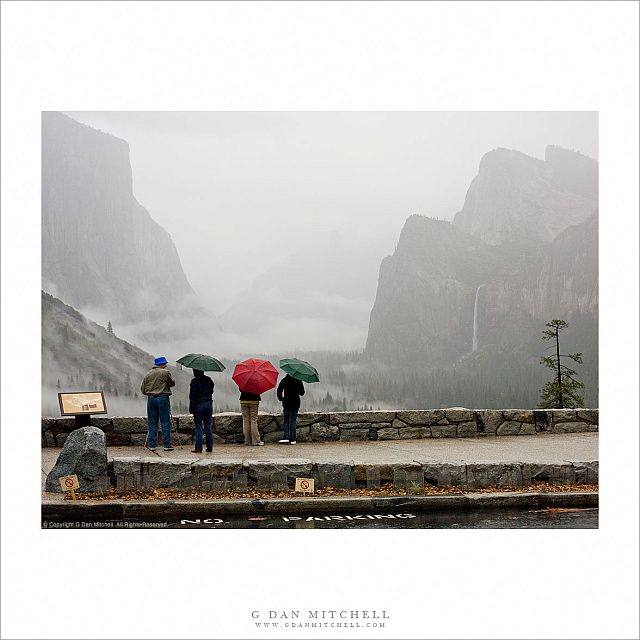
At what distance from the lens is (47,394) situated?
18.7 meters

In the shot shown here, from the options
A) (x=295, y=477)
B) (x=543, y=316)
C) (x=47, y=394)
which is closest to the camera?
(x=295, y=477)

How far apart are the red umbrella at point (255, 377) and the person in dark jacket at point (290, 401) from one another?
23cm

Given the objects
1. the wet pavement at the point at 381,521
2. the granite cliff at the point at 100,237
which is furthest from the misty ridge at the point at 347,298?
the wet pavement at the point at 381,521

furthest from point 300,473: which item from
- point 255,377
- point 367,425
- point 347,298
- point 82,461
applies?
point 347,298

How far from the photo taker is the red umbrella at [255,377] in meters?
11.9

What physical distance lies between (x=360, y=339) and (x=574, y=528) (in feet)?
47.3

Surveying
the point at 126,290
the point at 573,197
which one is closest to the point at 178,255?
the point at 126,290

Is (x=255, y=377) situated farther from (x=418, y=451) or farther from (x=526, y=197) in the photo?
(x=526, y=197)

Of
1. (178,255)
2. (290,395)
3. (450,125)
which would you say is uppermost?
(450,125)

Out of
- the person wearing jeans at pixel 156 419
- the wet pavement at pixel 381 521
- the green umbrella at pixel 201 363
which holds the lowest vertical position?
the wet pavement at pixel 381 521

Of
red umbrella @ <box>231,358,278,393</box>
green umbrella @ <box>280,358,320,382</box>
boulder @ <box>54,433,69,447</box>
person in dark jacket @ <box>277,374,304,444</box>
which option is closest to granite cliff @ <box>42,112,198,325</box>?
boulder @ <box>54,433,69,447</box>

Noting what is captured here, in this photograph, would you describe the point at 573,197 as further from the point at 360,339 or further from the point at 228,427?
the point at 228,427

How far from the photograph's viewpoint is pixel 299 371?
1205 centimetres

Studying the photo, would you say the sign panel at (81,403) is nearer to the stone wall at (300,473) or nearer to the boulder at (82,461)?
the boulder at (82,461)
